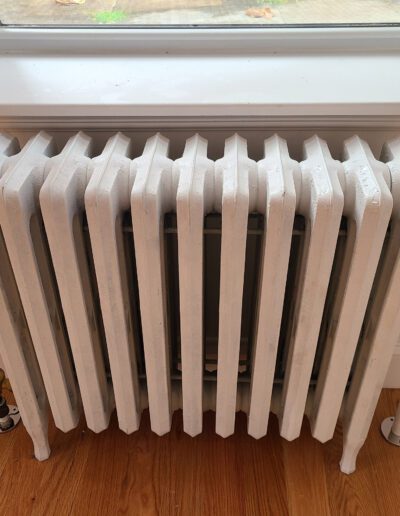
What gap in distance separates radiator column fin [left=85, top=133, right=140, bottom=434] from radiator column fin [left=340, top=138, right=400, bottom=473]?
43cm

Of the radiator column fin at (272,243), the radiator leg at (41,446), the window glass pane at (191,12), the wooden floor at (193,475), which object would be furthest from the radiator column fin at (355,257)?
the radiator leg at (41,446)

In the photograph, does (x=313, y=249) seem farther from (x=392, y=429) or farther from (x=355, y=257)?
(x=392, y=429)

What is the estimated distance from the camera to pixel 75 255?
0.88 meters

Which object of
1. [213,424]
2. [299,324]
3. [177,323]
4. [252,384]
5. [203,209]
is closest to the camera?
[203,209]

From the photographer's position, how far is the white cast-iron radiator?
0.82 metres

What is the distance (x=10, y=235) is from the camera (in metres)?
0.84

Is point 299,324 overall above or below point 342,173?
below

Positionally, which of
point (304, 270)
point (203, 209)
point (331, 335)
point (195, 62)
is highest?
point (195, 62)

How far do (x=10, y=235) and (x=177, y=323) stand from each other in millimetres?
484

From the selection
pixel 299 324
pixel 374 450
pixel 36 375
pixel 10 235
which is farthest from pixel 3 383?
pixel 374 450

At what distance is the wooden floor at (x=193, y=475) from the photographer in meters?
1.15

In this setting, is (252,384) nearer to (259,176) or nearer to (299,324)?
(299,324)

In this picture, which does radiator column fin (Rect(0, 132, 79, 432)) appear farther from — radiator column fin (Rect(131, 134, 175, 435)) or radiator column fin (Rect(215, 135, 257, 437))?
radiator column fin (Rect(215, 135, 257, 437))

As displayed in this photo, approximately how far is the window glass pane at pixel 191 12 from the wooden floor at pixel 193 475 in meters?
0.96
